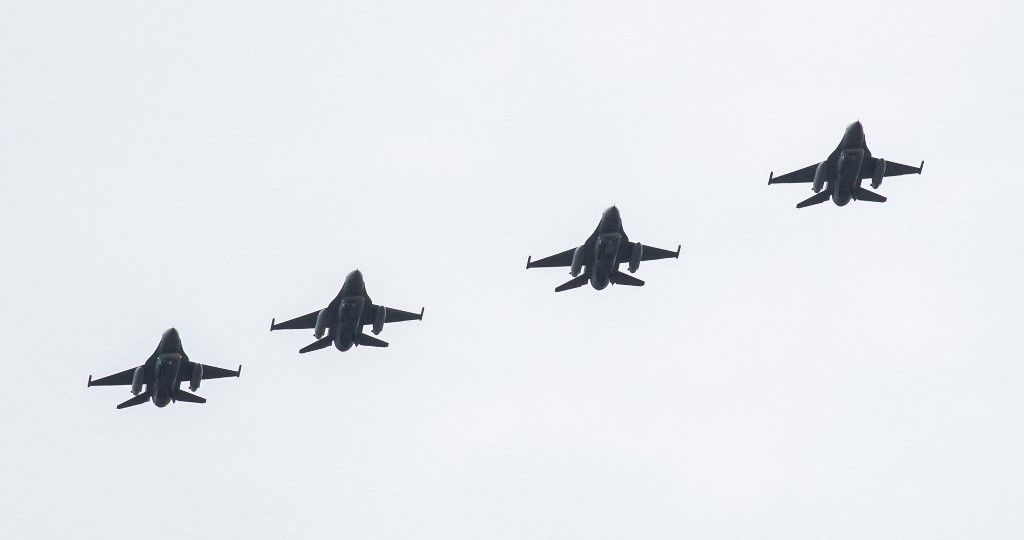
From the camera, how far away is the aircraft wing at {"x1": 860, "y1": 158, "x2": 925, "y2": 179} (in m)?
73.2

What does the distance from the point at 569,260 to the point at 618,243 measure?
4611 millimetres

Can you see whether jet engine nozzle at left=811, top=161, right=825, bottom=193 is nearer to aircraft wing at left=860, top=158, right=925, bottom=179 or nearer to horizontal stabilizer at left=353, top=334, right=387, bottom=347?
aircraft wing at left=860, top=158, right=925, bottom=179

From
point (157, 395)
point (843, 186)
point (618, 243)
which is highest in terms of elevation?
point (843, 186)

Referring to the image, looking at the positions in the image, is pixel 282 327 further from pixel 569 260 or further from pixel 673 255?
pixel 673 255

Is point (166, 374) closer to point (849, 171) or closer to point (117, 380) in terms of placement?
point (117, 380)

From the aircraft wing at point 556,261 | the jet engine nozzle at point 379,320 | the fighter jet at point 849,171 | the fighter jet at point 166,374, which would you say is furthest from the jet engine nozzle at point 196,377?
the fighter jet at point 849,171

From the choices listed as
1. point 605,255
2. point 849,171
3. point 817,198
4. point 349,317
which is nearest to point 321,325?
point 349,317

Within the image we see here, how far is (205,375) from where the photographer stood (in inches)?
3061

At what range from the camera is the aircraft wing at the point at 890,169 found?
7325cm

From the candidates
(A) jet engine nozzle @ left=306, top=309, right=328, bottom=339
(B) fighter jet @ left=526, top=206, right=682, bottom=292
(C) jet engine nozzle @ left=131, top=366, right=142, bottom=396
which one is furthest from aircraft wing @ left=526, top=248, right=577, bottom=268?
(C) jet engine nozzle @ left=131, top=366, right=142, bottom=396

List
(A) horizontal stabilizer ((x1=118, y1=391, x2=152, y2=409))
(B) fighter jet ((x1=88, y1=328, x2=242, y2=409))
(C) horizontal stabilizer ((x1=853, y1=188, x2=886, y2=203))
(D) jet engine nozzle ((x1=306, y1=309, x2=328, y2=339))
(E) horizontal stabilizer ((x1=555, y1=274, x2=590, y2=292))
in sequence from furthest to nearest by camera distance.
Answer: (E) horizontal stabilizer ((x1=555, y1=274, x2=590, y2=292)), (A) horizontal stabilizer ((x1=118, y1=391, x2=152, y2=409)), (C) horizontal stabilizer ((x1=853, y1=188, x2=886, y2=203)), (D) jet engine nozzle ((x1=306, y1=309, x2=328, y2=339)), (B) fighter jet ((x1=88, y1=328, x2=242, y2=409))

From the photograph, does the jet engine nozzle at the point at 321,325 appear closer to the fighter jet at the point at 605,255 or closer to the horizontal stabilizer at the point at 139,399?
the horizontal stabilizer at the point at 139,399

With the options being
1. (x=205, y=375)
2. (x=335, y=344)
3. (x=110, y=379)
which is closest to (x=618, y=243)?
(x=335, y=344)

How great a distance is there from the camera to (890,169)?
249ft
